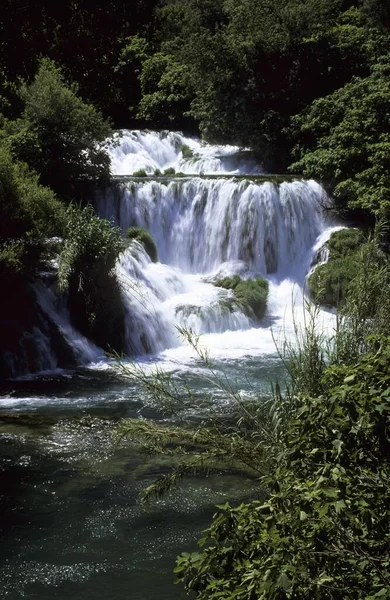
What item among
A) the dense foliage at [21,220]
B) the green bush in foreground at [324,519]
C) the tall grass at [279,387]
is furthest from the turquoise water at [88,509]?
the dense foliage at [21,220]

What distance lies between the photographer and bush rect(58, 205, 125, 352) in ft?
55.9

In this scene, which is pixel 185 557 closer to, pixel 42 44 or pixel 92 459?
pixel 92 459

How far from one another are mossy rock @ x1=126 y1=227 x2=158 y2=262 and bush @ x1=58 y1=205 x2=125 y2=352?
3798 millimetres

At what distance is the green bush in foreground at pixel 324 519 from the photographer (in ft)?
12.2

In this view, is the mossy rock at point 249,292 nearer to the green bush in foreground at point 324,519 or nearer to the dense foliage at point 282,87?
the dense foliage at point 282,87

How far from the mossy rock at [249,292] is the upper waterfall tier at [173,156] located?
9.32 meters

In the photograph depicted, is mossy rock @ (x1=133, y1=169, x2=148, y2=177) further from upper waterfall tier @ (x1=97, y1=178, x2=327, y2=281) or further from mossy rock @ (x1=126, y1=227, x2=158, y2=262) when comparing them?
mossy rock @ (x1=126, y1=227, x2=158, y2=262)

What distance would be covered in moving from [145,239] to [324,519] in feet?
60.8

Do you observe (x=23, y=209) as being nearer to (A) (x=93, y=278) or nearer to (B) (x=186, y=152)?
(A) (x=93, y=278)

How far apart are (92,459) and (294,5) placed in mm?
25652

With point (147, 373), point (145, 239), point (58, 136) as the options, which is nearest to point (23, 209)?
point (147, 373)

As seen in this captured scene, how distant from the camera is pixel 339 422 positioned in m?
4.09

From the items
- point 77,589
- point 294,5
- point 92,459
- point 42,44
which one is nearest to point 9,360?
point 92,459

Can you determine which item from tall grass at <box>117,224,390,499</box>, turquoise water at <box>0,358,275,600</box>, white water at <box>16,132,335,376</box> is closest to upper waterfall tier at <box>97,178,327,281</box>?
white water at <box>16,132,335,376</box>
